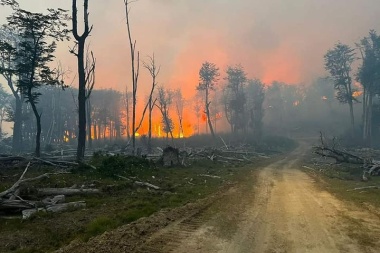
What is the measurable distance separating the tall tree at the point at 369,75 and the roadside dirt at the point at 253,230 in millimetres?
47650

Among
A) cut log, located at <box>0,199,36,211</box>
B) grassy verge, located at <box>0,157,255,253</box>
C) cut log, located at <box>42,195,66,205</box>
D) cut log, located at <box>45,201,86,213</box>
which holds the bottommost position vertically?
grassy verge, located at <box>0,157,255,253</box>

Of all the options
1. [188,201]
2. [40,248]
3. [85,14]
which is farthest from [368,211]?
[85,14]

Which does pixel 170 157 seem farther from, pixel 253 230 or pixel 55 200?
pixel 253 230

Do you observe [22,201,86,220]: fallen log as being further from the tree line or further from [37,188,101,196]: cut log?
the tree line

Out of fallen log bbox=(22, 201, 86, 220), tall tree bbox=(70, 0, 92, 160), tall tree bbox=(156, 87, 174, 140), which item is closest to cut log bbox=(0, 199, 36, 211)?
fallen log bbox=(22, 201, 86, 220)

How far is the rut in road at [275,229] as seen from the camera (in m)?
7.14

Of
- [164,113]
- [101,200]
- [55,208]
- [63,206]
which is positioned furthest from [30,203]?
[164,113]

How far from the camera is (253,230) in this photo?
852cm

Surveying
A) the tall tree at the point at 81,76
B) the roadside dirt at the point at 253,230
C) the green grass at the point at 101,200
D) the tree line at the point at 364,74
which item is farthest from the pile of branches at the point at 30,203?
the tree line at the point at 364,74

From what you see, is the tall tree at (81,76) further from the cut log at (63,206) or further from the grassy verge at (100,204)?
the cut log at (63,206)

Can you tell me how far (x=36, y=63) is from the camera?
2594 cm

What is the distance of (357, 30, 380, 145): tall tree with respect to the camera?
52.3m

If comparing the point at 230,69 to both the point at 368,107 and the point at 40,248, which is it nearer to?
the point at 368,107

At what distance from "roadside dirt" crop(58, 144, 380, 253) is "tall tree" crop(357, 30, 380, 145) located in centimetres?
4765
